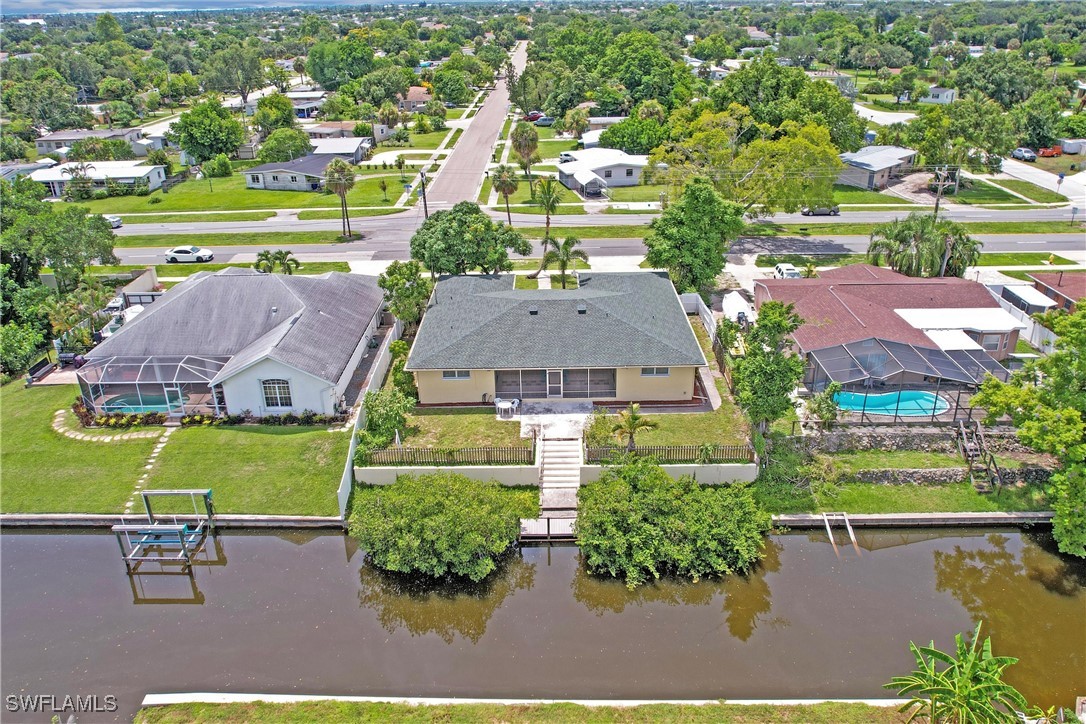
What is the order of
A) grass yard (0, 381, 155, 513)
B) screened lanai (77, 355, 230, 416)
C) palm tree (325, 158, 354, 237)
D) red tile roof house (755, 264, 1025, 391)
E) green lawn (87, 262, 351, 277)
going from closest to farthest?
grass yard (0, 381, 155, 513)
red tile roof house (755, 264, 1025, 391)
screened lanai (77, 355, 230, 416)
green lawn (87, 262, 351, 277)
palm tree (325, 158, 354, 237)

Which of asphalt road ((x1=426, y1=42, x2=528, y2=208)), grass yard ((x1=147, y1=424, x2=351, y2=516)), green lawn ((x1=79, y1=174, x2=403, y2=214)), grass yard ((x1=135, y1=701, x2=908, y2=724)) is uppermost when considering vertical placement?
asphalt road ((x1=426, y1=42, x2=528, y2=208))

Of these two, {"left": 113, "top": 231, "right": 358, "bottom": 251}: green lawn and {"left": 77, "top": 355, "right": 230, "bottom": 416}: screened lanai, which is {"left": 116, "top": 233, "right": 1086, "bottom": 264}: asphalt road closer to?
{"left": 113, "top": 231, "right": 358, "bottom": 251}: green lawn

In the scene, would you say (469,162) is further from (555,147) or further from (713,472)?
(713,472)

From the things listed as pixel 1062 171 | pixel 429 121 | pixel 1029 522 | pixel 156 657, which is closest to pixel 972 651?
pixel 1029 522

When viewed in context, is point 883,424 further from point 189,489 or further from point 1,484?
point 1,484

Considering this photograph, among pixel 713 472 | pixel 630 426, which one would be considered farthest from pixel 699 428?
pixel 630 426

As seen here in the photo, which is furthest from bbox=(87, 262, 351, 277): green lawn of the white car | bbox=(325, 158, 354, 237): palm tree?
bbox=(325, 158, 354, 237): palm tree
